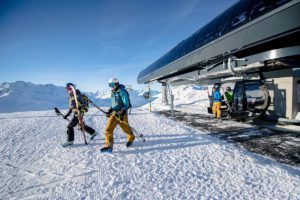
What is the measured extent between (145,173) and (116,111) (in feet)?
6.41

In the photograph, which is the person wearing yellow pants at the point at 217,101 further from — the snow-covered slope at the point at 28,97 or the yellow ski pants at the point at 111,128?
the snow-covered slope at the point at 28,97

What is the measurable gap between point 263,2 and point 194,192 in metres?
6.26

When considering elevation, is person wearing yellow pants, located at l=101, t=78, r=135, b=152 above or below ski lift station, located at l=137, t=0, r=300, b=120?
below

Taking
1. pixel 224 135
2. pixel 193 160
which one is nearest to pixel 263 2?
pixel 224 135

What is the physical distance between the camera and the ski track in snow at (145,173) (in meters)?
2.64

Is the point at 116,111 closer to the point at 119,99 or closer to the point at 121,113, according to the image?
the point at 121,113

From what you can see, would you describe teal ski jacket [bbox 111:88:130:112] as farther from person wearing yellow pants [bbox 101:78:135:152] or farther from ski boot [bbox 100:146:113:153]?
ski boot [bbox 100:146:113:153]

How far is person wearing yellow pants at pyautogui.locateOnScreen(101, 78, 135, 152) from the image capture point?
4.54 meters

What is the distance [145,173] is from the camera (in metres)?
3.29

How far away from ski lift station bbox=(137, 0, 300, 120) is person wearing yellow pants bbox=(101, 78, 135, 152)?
4783 mm

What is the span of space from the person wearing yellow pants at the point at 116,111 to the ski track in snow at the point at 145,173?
39 cm

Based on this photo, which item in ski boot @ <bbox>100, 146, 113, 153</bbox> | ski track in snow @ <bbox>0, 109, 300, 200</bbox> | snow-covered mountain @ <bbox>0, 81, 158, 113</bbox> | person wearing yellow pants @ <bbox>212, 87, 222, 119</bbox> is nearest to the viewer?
ski track in snow @ <bbox>0, 109, 300, 200</bbox>

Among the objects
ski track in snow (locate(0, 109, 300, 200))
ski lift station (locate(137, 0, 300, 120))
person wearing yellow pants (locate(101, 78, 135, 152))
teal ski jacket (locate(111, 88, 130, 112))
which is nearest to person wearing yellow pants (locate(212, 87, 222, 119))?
ski lift station (locate(137, 0, 300, 120))

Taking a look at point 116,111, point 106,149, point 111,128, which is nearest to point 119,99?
point 116,111
